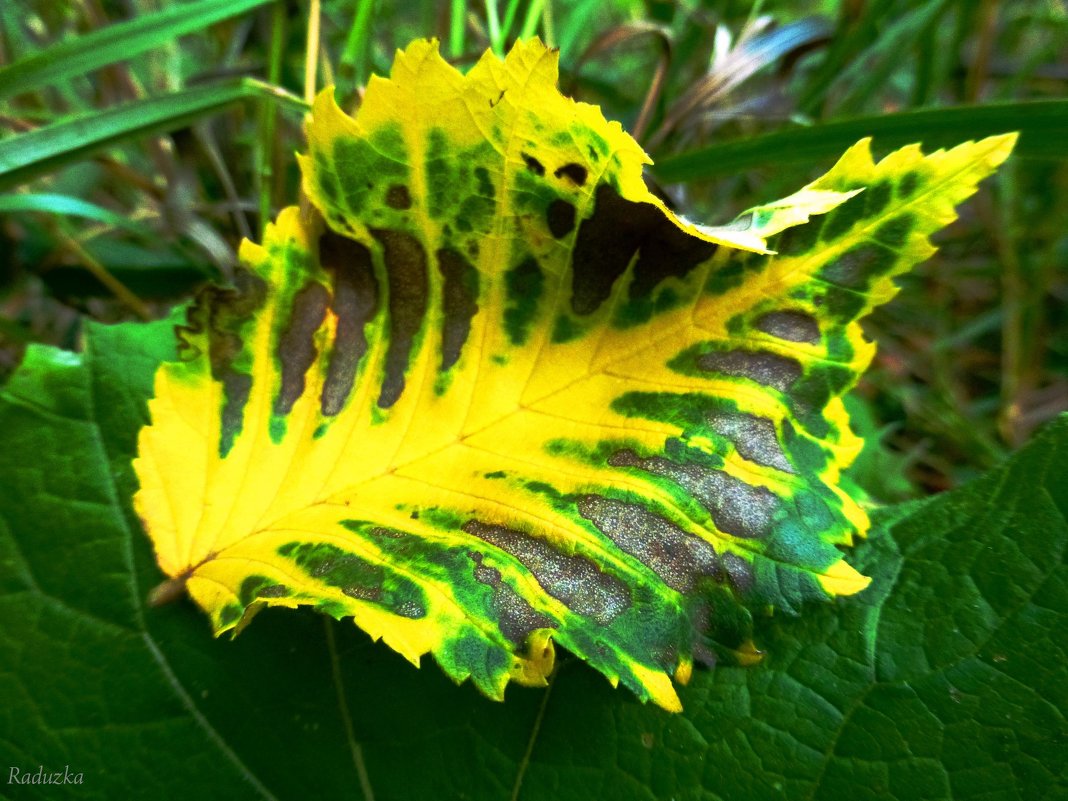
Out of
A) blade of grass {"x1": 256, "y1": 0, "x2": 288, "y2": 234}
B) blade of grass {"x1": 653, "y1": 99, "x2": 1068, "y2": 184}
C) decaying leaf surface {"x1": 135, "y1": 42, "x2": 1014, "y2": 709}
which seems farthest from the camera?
blade of grass {"x1": 256, "y1": 0, "x2": 288, "y2": 234}

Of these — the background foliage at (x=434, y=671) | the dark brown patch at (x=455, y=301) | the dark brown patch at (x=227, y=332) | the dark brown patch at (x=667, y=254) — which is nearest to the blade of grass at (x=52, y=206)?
the background foliage at (x=434, y=671)

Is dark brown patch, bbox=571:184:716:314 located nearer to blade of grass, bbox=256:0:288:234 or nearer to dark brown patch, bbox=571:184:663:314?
dark brown patch, bbox=571:184:663:314

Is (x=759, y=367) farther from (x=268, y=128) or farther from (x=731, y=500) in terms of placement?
(x=268, y=128)

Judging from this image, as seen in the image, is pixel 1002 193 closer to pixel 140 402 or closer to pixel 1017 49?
pixel 1017 49

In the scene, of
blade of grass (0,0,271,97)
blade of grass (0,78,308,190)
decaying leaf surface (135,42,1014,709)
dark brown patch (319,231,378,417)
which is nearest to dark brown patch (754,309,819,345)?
decaying leaf surface (135,42,1014,709)

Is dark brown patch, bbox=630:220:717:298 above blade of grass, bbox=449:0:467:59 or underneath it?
underneath
